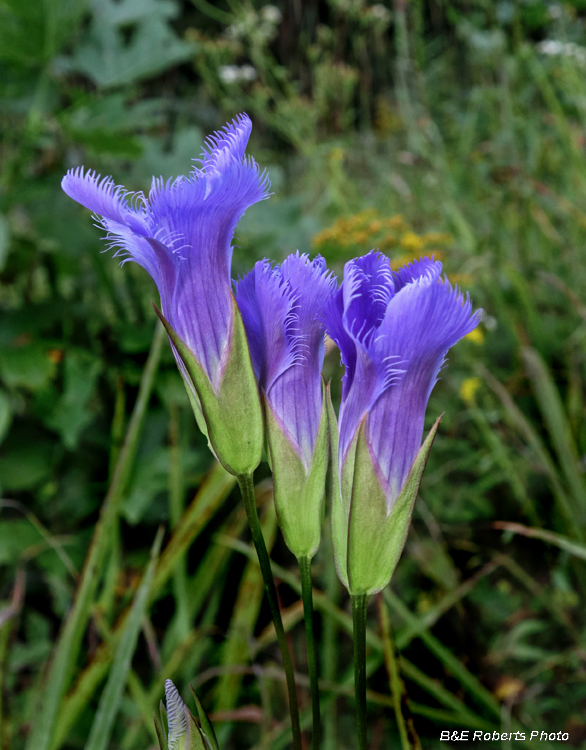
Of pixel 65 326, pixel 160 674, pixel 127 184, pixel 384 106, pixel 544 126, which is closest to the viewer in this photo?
pixel 160 674

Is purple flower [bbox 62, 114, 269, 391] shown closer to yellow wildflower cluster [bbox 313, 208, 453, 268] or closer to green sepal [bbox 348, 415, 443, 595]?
green sepal [bbox 348, 415, 443, 595]

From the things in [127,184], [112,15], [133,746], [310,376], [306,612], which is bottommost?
[133,746]

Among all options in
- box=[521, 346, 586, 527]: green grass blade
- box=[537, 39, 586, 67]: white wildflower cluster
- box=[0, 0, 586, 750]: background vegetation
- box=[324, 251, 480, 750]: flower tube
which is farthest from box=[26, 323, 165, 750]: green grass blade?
box=[537, 39, 586, 67]: white wildflower cluster

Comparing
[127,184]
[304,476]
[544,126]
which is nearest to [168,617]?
[127,184]

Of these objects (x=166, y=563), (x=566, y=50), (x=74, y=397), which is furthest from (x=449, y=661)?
(x=566, y=50)

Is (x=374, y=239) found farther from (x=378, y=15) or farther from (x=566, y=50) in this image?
(x=378, y=15)

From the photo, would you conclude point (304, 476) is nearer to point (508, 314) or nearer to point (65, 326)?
point (65, 326)

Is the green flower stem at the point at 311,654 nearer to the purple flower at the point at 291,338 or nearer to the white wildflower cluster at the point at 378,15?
the purple flower at the point at 291,338
